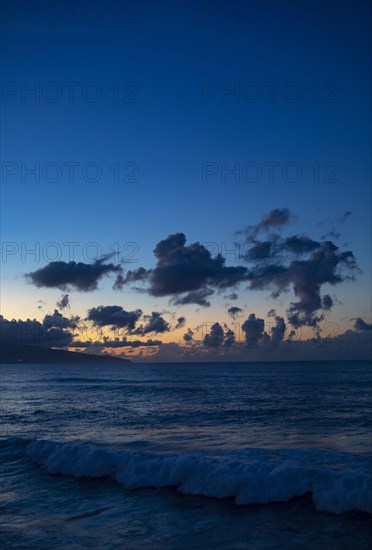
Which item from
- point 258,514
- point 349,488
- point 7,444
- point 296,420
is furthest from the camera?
point 296,420

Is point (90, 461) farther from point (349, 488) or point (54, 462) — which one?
point (349, 488)

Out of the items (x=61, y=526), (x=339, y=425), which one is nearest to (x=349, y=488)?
(x=61, y=526)

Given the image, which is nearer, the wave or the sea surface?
the sea surface

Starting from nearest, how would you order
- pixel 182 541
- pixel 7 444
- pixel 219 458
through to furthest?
pixel 182 541 → pixel 219 458 → pixel 7 444

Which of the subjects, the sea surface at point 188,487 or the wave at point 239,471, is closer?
the sea surface at point 188,487

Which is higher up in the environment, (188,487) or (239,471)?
(239,471)

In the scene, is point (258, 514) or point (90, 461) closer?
point (258, 514)

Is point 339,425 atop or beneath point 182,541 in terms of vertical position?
beneath

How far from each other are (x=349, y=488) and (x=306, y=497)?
145cm

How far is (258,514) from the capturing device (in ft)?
41.4

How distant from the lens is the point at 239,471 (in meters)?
16.0

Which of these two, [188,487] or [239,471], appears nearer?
[188,487]

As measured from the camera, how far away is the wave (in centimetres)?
1391

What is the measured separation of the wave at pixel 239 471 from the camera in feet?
45.6
